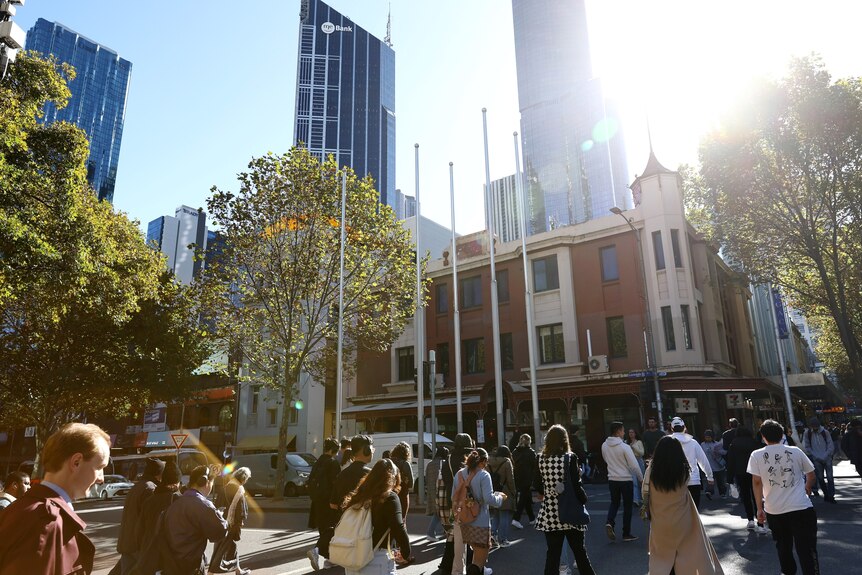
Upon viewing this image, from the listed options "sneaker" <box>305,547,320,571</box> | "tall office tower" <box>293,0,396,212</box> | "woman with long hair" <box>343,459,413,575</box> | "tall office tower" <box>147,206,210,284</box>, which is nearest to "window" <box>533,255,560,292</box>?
"sneaker" <box>305,547,320,571</box>

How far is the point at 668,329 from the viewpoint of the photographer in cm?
2645

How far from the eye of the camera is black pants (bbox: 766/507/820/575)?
225 inches

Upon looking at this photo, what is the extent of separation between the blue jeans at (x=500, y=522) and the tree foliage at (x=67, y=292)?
34.4ft

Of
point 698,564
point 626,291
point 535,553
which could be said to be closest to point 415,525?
point 535,553

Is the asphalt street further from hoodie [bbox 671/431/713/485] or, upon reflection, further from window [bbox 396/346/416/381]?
window [bbox 396/346/416/381]

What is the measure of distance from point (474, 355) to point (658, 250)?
11310 mm

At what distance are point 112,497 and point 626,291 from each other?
30.2m

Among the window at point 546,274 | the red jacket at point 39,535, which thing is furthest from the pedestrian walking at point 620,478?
the window at point 546,274

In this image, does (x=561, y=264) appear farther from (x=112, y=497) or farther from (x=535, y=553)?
(x=112, y=497)

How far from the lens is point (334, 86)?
15138 cm

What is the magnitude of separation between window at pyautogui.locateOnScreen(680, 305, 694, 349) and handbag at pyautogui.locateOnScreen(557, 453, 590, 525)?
21.7 meters

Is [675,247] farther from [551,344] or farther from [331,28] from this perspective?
[331,28]

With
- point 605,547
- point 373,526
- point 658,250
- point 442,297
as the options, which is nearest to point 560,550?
point 373,526

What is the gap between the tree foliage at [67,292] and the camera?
1259 centimetres
